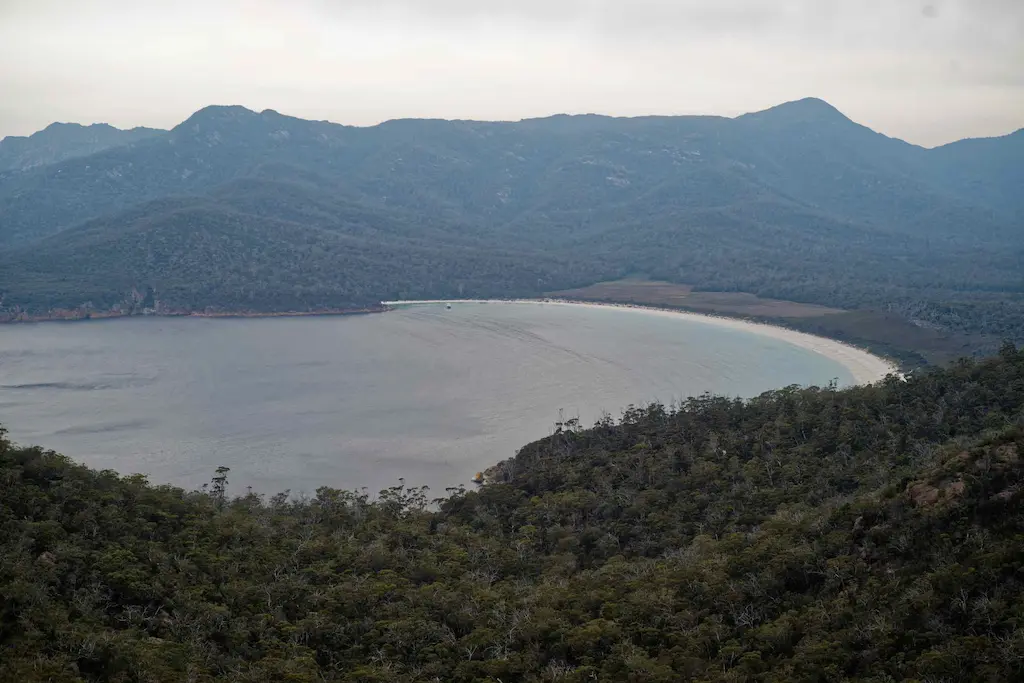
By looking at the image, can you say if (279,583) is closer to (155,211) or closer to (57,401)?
(57,401)

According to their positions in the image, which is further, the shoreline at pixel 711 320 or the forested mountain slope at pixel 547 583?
the shoreline at pixel 711 320

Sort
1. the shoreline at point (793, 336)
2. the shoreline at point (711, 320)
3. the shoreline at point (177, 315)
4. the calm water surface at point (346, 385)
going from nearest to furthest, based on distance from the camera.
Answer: the calm water surface at point (346, 385)
the shoreline at point (793, 336)
the shoreline at point (711, 320)
the shoreline at point (177, 315)

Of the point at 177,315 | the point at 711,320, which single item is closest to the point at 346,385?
the point at 711,320

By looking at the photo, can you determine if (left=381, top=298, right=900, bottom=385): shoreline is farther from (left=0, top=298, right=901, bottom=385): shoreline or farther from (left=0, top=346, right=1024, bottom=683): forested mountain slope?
(left=0, top=346, right=1024, bottom=683): forested mountain slope

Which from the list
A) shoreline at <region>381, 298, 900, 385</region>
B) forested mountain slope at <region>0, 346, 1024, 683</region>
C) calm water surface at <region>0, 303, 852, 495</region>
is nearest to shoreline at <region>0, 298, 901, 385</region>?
shoreline at <region>381, 298, 900, 385</region>

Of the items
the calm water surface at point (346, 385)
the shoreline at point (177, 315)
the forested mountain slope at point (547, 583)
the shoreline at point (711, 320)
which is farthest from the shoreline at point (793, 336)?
the forested mountain slope at point (547, 583)

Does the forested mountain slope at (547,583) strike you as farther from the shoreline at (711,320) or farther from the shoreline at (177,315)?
the shoreline at (177,315)
